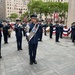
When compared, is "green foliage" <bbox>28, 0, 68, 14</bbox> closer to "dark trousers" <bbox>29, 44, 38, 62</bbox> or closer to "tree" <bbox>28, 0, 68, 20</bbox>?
"tree" <bbox>28, 0, 68, 20</bbox>

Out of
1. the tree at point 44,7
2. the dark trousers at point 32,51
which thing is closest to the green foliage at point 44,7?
the tree at point 44,7

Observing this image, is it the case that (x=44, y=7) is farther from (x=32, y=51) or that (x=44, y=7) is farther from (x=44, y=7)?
(x=32, y=51)

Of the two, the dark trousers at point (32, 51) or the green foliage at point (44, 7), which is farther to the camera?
the green foliage at point (44, 7)

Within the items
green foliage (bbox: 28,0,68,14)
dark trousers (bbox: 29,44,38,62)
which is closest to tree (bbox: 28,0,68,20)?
green foliage (bbox: 28,0,68,14)

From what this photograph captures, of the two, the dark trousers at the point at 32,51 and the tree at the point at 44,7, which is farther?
the tree at the point at 44,7

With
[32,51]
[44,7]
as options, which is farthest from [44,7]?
[32,51]

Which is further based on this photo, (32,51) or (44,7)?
(44,7)

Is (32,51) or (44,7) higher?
(44,7)

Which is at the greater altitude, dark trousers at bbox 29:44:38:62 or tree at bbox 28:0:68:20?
tree at bbox 28:0:68:20

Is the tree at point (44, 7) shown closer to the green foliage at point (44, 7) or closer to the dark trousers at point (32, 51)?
the green foliage at point (44, 7)

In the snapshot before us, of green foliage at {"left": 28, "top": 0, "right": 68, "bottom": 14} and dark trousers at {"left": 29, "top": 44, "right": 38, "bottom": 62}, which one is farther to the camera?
green foliage at {"left": 28, "top": 0, "right": 68, "bottom": 14}

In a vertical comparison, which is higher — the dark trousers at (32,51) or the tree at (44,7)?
the tree at (44,7)

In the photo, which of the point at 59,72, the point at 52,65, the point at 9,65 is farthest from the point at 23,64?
the point at 59,72

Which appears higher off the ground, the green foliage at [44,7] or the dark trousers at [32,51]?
the green foliage at [44,7]
